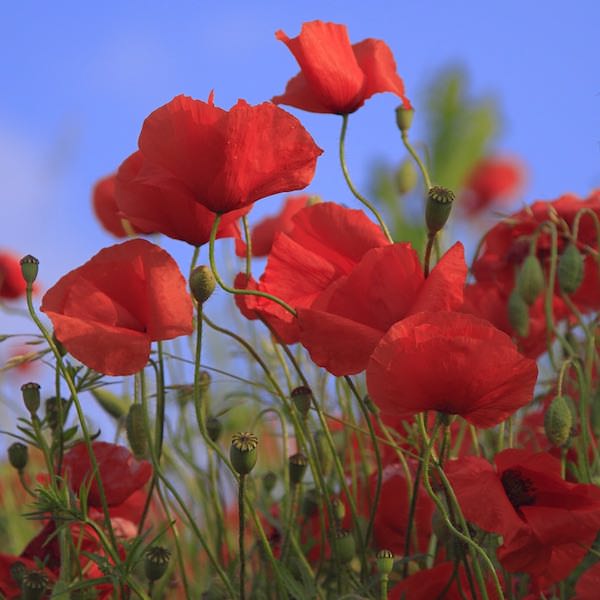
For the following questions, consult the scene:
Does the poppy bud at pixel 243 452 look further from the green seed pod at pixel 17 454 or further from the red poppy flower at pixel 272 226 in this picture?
the red poppy flower at pixel 272 226

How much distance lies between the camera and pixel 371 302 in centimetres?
84

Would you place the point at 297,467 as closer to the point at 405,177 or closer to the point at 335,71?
the point at 335,71

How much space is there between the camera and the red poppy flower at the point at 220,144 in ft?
2.72

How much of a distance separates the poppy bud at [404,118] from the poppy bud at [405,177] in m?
0.19

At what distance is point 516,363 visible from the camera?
0.76 metres

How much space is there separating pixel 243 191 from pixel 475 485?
264 millimetres

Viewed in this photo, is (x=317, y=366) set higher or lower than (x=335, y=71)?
lower

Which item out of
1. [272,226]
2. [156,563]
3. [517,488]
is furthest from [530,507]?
[272,226]

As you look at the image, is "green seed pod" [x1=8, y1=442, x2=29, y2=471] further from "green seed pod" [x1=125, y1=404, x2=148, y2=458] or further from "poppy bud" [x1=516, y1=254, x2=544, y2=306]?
"poppy bud" [x1=516, y1=254, x2=544, y2=306]

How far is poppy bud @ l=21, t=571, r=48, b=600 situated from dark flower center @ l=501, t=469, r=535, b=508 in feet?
1.15

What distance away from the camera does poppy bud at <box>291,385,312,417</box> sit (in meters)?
0.89

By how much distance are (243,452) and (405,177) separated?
560 mm

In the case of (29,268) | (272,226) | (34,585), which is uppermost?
(272,226)

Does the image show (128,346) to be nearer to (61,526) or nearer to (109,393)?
(61,526)
